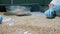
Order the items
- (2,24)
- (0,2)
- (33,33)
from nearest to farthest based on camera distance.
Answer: (33,33)
(2,24)
(0,2)

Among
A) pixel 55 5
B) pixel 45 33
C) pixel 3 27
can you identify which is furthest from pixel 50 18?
pixel 3 27

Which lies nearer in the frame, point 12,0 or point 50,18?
point 50,18

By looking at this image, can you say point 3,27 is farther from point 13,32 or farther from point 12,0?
point 12,0

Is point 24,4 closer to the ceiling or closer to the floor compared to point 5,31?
closer to the ceiling

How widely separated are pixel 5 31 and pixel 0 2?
3.53ft

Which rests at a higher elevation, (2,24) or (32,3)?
(32,3)

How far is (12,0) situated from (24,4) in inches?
8.8

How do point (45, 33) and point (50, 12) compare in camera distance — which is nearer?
point (45, 33)

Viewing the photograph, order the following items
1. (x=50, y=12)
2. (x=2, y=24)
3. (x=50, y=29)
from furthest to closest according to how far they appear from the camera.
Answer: (x=50, y=12) < (x=2, y=24) < (x=50, y=29)

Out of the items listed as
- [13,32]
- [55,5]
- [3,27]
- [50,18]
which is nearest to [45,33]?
[13,32]

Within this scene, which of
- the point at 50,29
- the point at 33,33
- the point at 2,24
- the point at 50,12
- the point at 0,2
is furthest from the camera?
the point at 0,2

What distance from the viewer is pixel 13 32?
1384 mm

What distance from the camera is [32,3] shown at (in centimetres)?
246

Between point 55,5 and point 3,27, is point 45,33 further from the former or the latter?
point 55,5
